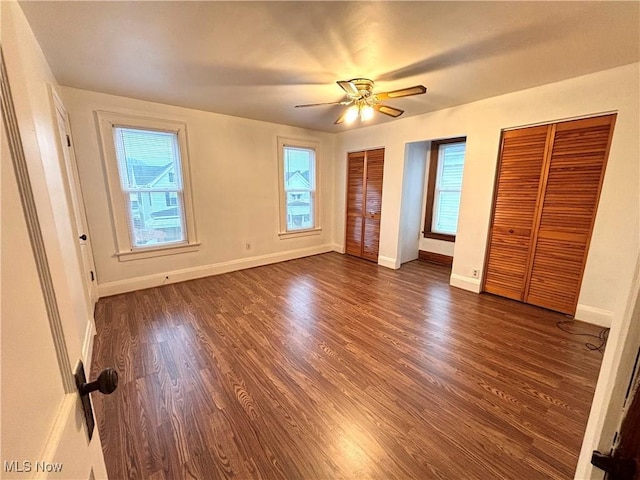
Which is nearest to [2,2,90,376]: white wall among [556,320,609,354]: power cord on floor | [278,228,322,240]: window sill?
[278,228,322,240]: window sill

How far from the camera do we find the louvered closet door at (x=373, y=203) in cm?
451

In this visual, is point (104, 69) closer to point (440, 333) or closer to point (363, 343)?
point (363, 343)

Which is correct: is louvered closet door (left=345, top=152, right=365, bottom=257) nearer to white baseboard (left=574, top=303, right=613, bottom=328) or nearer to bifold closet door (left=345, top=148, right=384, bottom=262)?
bifold closet door (left=345, top=148, right=384, bottom=262)

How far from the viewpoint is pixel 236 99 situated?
3127 mm

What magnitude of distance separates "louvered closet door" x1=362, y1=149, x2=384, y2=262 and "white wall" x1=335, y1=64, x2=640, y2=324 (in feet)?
0.81

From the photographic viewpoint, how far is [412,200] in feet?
14.9

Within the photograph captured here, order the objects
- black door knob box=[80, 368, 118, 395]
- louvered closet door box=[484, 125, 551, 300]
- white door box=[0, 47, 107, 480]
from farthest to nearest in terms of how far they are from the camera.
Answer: louvered closet door box=[484, 125, 551, 300], black door knob box=[80, 368, 118, 395], white door box=[0, 47, 107, 480]

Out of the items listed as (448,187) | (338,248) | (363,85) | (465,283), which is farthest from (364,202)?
(363,85)

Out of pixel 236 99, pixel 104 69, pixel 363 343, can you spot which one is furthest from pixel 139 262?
pixel 363 343

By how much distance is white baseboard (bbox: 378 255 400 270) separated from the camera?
4.41 m

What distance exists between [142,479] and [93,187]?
9.93 ft

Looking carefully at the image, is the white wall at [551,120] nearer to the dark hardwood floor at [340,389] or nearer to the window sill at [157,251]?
the dark hardwood floor at [340,389]

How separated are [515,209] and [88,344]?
14.5 ft

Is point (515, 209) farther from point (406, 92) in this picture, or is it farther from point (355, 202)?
point (355, 202)
